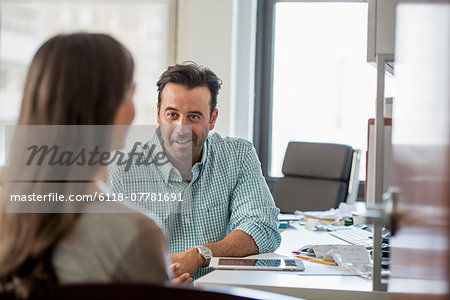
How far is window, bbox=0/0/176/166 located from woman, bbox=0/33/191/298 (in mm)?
3146

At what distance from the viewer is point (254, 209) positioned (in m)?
2.12

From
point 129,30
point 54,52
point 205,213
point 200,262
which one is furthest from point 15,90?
point 54,52

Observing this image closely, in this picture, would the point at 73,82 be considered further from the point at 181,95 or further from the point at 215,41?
the point at 215,41

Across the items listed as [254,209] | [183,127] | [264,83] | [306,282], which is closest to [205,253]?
[254,209]

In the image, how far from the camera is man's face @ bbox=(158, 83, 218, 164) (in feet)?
7.16

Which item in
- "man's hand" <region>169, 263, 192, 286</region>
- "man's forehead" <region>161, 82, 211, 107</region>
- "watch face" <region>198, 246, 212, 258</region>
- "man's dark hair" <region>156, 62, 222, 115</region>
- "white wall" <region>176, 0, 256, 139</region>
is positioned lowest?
"man's hand" <region>169, 263, 192, 286</region>

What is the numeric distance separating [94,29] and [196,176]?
239 cm

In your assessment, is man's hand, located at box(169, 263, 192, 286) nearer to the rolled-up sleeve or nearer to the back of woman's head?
the rolled-up sleeve

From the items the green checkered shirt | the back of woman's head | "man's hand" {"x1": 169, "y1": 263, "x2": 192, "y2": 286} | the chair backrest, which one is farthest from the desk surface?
the chair backrest

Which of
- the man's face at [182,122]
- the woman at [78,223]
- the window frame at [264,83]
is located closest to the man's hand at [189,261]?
the man's face at [182,122]

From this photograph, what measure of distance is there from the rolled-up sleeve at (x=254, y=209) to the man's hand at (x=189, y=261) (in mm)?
221

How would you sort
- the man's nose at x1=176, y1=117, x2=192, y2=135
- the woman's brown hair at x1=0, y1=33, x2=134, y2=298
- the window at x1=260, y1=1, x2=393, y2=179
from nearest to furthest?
the woman's brown hair at x1=0, y1=33, x2=134, y2=298, the man's nose at x1=176, y1=117, x2=192, y2=135, the window at x1=260, y1=1, x2=393, y2=179

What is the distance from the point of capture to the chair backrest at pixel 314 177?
142 inches

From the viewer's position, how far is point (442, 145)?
24.1 inches
